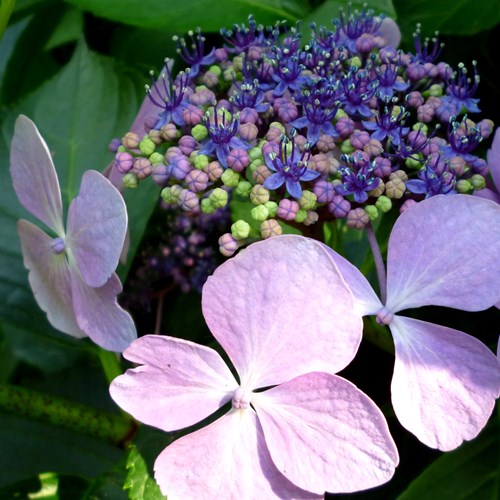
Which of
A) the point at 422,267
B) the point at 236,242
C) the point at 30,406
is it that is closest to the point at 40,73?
the point at 30,406

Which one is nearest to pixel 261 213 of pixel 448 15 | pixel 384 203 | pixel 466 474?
pixel 384 203

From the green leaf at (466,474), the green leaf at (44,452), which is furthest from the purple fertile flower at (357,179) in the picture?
the green leaf at (44,452)

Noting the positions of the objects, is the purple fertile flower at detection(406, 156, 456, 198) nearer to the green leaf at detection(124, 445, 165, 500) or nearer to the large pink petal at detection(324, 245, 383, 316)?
the large pink petal at detection(324, 245, 383, 316)

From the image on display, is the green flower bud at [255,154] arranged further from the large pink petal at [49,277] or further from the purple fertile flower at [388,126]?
the large pink petal at [49,277]

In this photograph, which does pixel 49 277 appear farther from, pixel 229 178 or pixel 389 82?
pixel 389 82

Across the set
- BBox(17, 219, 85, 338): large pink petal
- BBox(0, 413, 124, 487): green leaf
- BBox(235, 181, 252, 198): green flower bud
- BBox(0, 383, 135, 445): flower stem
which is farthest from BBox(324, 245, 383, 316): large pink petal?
BBox(0, 413, 124, 487): green leaf

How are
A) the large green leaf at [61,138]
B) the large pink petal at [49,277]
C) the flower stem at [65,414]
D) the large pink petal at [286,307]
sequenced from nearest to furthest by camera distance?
the large pink petal at [286,307], the large pink petal at [49,277], the flower stem at [65,414], the large green leaf at [61,138]
